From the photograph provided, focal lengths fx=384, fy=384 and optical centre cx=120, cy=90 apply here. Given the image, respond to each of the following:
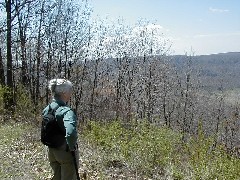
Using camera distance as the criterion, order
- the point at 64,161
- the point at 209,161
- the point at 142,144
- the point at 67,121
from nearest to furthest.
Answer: the point at 67,121, the point at 64,161, the point at 209,161, the point at 142,144

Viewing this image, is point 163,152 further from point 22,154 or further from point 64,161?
point 64,161

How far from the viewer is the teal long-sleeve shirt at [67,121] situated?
14.8ft

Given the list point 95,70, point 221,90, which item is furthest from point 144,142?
point 221,90

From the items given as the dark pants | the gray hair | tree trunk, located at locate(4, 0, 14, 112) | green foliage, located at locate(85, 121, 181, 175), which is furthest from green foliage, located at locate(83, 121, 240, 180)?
tree trunk, located at locate(4, 0, 14, 112)

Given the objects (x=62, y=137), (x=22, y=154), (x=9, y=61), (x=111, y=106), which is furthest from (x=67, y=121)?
(x=111, y=106)

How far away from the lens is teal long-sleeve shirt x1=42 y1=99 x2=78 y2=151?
14.8 ft

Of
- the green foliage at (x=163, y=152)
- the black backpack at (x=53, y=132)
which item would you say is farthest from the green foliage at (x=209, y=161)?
the black backpack at (x=53, y=132)

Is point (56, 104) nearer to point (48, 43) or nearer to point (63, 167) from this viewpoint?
point (63, 167)

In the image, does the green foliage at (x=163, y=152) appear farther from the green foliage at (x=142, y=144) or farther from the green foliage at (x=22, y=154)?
the green foliage at (x=22, y=154)

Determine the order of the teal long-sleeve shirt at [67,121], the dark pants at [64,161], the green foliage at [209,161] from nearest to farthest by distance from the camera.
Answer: the teal long-sleeve shirt at [67,121] < the dark pants at [64,161] < the green foliage at [209,161]

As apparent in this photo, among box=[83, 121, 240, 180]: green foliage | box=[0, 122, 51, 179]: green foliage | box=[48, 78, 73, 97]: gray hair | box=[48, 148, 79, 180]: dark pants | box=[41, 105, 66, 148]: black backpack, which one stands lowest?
box=[0, 122, 51, 179]: green foliage

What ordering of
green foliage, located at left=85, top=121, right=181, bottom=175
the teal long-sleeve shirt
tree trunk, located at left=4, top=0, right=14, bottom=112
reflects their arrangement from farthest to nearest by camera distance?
1. tree trunk, located at left=4, top=0, right=14, bottom=112
2. green foliage, located at left=85, top=121, right=181, bottom=175
3. the teal long-sleeve shirt

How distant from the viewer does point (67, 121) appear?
4.61 meters

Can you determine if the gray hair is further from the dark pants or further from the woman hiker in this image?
the dark pants
